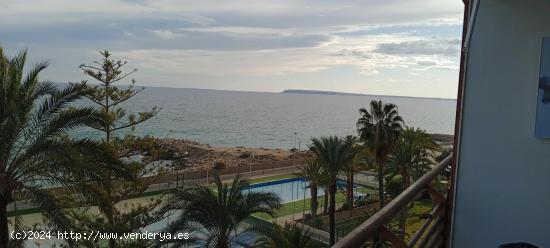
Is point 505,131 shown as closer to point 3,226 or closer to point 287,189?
point 3,226

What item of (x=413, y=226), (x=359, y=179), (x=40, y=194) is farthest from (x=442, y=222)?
(x=359, y=179)

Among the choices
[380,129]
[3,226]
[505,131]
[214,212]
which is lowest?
[214,212]

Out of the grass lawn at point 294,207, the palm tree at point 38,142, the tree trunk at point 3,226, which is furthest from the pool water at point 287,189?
the tree trunk at point 3,226

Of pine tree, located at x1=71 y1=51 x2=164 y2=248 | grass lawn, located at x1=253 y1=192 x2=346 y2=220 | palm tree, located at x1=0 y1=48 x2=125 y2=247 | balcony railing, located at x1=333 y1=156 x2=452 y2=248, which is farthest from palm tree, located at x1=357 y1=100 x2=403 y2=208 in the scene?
balcony railing, located at x1=333 y1=156 x2=452 y2=248

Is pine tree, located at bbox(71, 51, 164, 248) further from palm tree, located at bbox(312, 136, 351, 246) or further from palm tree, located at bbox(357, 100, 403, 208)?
palm tree, located at bbox(357, 100, 403, 208)

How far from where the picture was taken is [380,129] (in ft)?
58.4

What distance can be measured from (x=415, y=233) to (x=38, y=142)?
6.29 meters

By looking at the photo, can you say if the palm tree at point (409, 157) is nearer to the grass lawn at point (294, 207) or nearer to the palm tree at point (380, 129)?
the palm tree at point (380, 129)

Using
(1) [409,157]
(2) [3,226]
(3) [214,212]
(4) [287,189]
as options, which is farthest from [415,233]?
(4) [287,189]

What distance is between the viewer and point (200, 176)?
82.4 ft

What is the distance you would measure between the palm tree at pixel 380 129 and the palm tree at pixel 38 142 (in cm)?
1261

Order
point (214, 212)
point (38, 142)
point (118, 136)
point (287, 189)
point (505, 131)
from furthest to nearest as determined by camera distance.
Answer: point (287, 189), point (118, 136), point (214, 212), point (38, 142), point (505, 131)

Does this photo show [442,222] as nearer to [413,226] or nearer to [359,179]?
[413,226]

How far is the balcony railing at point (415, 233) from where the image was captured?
1.16 m
